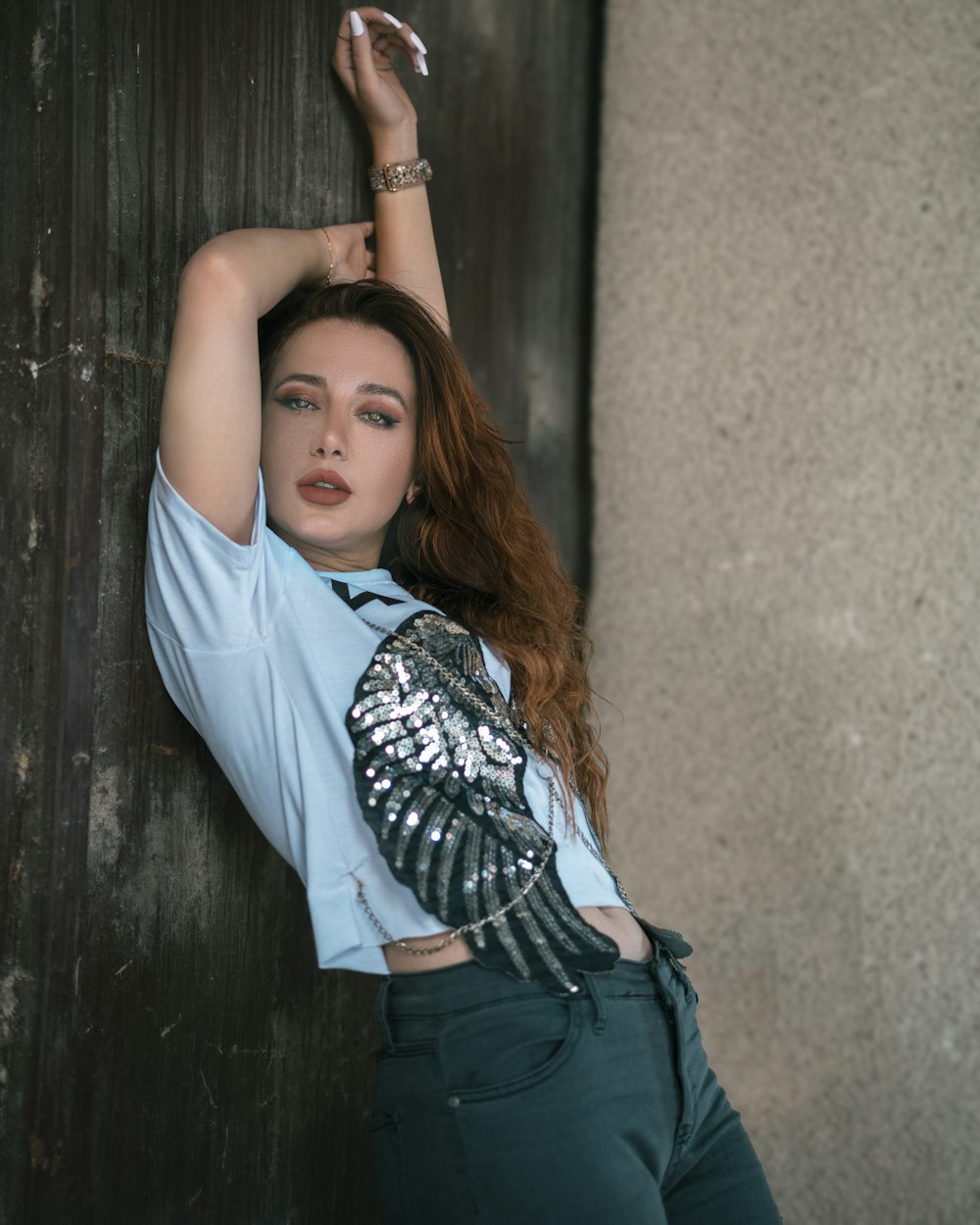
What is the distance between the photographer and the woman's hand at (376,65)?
63.6 inches

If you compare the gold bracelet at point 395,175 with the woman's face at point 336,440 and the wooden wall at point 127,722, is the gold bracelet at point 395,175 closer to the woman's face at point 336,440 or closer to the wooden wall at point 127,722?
the wooden wall at point 127,722

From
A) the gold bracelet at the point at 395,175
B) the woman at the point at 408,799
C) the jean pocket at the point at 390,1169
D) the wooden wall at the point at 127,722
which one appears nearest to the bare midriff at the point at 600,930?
the woman at the point at 408,799

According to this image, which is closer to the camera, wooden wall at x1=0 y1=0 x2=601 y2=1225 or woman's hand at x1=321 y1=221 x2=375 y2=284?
wooden wall at x1=0 y1=0 x2=601 y2=1225

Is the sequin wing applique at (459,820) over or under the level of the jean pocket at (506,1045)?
over

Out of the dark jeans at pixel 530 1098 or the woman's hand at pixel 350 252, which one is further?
the woman's hand at pixel 350 252

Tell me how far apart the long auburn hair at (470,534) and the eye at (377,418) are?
0.05 metres

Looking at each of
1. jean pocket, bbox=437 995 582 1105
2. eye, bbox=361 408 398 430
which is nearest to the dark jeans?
jean pocket, bbox=437 995 582 1105

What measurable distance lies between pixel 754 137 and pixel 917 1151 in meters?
1.80

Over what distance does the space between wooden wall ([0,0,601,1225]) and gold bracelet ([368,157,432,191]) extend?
0.04 metres

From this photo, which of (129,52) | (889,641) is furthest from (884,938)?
(129,52)

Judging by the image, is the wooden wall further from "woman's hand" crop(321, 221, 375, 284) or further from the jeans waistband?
the jeans waistband

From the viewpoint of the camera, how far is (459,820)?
4.16ft

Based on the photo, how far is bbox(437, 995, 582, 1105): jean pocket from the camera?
1163 millimetres

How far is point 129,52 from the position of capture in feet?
4.44
